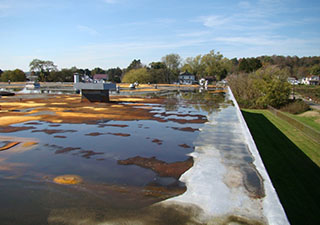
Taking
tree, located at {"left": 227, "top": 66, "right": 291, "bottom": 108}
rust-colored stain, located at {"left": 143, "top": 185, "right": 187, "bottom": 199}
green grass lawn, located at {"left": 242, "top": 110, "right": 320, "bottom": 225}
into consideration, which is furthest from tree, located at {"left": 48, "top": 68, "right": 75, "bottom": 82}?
rust-colored stain, located at {"left": 143, "top": 185, "right": 187, "bottom": 199}

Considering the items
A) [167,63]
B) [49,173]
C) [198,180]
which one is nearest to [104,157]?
[49,173]

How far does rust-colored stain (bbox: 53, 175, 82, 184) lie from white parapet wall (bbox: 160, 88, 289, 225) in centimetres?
183

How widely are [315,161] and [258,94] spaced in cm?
2278

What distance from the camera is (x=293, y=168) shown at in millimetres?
10680

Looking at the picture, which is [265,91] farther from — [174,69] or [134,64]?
[134,64]

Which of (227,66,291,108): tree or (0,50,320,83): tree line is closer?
(227,66,291,108): tree

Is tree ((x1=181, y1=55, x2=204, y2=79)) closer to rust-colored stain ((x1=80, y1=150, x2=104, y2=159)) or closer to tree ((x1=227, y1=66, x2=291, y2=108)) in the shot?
tree ((x1=227, y1=66, x2=291, y2=108))

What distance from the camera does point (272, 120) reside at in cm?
2316

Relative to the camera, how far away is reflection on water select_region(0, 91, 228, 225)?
3.76 m

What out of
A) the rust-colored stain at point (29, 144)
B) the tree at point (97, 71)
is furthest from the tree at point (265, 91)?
→ the tree at point (97, 71)

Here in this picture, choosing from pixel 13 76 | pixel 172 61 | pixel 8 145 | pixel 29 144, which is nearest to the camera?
pixel 8 145

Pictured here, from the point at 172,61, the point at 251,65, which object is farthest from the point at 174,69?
the point at 251,65

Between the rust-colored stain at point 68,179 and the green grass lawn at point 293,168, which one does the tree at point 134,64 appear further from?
the rust-colored stain at point 68,179

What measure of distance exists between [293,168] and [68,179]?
949 centimetres
